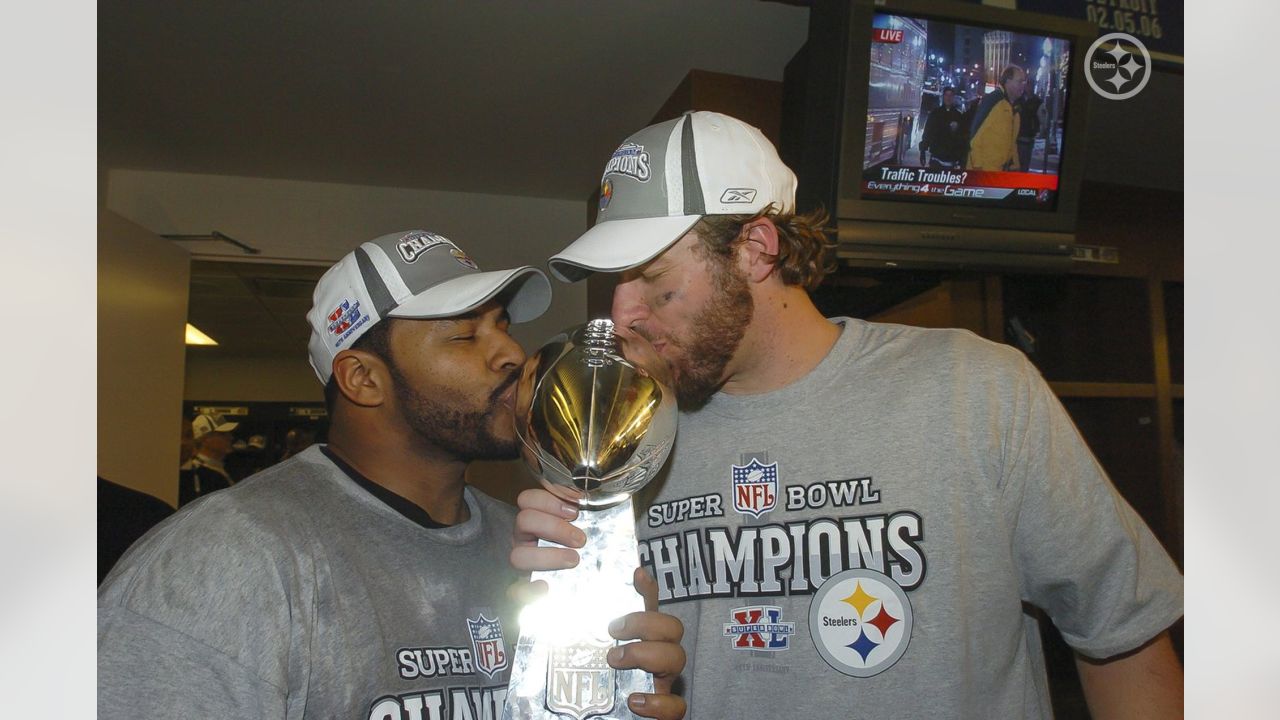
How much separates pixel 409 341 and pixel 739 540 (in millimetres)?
463

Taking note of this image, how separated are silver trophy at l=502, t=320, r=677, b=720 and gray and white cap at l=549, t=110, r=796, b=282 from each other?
25 centimetres

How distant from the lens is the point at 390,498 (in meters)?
0.97

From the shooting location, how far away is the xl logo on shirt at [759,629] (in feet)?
2.85

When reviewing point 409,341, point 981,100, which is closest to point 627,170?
point 409,341

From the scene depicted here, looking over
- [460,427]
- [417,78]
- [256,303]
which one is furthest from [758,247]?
[256,303]

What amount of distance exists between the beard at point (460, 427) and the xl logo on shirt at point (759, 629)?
32 cm

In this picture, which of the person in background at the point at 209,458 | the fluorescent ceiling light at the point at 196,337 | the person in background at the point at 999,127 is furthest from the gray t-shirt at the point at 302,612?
the fluorescent ceiling light at the point at 196,337

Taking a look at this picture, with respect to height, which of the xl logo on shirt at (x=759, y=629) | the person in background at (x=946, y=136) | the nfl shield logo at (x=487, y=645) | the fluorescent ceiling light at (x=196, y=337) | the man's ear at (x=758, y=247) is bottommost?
the nfl shield logo at (x=487, y=645)

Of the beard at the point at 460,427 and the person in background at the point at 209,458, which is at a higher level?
the beard at the point at 460,427

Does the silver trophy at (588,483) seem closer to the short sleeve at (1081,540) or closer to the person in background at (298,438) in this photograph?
the short sleeve at (1081,540)

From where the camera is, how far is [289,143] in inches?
59.8

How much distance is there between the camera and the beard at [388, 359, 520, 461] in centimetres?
100

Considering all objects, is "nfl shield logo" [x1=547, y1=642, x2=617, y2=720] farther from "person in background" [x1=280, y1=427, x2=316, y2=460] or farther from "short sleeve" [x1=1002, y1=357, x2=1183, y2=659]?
"person in background" [x1=280, y1=427, x2=316, y2=460]
